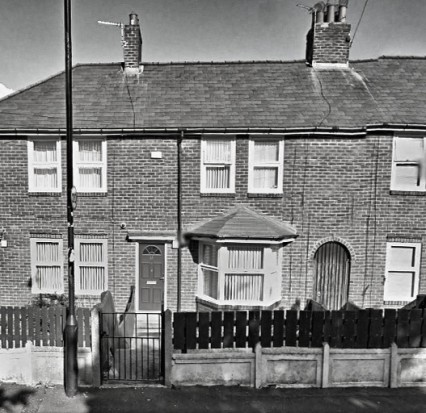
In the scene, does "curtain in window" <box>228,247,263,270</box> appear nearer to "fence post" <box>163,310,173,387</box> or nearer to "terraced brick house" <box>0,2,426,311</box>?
"terraced brick house" <box>0,2,426,311</box>

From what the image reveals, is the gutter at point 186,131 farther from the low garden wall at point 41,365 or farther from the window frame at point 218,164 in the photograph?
the low garden wall at point 41,365

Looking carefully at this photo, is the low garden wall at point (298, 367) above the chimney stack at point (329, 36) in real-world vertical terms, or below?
below

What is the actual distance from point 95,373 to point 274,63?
37.9 feet

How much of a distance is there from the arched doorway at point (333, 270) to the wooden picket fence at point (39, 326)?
6.62 meters

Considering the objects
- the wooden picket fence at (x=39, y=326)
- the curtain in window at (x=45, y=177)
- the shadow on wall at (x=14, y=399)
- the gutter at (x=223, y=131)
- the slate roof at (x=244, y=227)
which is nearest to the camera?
the shadow on wall at (x=14, y=399)

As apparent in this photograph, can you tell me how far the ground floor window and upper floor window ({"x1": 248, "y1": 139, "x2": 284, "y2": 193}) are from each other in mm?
1836

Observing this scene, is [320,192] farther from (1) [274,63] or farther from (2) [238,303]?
(1) [274,63]

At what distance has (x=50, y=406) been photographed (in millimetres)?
5555

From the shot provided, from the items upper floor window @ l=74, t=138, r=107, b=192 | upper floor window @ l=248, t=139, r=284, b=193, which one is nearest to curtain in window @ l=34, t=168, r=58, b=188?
upper floor window @ l=74, t=138, r=107, b=192

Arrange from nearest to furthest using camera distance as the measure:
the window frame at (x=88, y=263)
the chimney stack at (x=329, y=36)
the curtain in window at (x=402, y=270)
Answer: the curtain in window at (x=402, y=270)
the window frame at (x=88, y=263)
the chimney stack at (x=329, y=36)

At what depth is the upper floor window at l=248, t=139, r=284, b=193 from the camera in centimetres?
948

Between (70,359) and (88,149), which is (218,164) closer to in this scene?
(88,149)

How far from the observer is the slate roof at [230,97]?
961 cm

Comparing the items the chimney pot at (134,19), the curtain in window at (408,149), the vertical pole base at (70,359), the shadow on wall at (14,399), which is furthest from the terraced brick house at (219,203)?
the chimney pot at (134,19)
